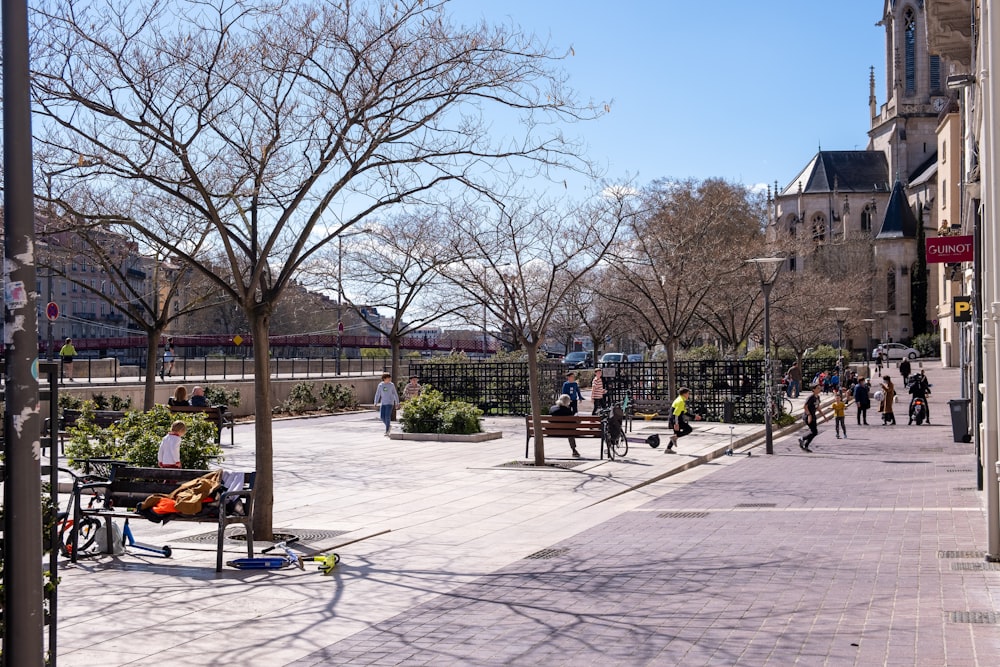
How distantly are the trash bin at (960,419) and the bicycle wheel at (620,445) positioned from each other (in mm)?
6202

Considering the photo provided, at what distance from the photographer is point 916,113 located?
103250mm

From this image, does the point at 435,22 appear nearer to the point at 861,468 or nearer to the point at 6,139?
the point at 6,139

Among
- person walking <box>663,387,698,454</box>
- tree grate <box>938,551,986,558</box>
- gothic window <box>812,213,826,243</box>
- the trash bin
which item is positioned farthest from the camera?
gothic window <box>812,213,826,243</box>

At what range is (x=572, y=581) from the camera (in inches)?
368

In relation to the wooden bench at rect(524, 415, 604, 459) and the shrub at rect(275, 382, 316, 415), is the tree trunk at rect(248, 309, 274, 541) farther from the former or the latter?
the shrub at rect(275, 382, 316, 415)

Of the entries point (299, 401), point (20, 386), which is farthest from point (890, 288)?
point (20, 386)

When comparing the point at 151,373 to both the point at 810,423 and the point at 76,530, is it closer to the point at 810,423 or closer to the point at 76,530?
the point at 76,530

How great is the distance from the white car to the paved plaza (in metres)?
69.2

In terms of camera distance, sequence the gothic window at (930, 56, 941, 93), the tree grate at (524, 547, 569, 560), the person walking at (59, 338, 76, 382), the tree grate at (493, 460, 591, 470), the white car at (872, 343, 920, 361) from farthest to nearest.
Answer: the gothic window at (930, 56, 941, 93)
the white car at (872, 343, 920, 361)
the person walking at (59, 338, 76, 382)
the tree grate at (493, 460, 591, 470)
the tree grate at (524, 547, 569, 560)

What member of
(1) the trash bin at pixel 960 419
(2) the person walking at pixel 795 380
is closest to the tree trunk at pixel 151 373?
(1) the trash bin at pixel 960 419

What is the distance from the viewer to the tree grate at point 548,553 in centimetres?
1066

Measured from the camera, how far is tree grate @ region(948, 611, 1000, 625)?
24.6 ft

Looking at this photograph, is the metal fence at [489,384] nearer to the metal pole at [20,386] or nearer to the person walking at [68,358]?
the person walking at [68,358]

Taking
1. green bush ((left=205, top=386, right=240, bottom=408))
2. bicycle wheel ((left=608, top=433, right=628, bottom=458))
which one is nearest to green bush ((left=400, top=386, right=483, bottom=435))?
bicycle wheel ((left=608, top=433, right=628, bottom=458))
